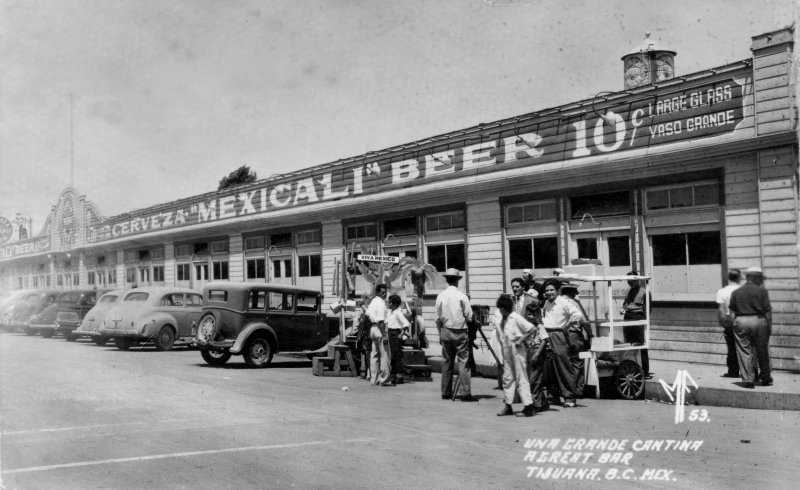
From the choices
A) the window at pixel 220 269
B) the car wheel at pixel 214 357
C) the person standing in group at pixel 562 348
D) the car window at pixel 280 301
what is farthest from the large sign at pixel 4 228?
the window at pixel 220 269

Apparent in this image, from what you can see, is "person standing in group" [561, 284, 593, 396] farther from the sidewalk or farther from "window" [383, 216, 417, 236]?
"window" [383, 216, 417, 236]

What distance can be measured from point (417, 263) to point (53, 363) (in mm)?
8723

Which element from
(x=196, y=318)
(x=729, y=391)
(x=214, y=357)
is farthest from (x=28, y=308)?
(x=729, y=391)

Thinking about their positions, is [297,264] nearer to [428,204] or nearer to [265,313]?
[428,204]

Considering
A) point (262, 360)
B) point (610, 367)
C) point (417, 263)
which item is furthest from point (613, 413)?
point (417, 263)

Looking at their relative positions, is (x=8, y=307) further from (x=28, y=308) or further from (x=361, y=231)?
(x=361, y=231)

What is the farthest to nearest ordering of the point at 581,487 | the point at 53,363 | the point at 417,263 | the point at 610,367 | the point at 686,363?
the point at 417,263
the point at 53,363
the point at 686,363
the point at 610,367
the point at 581,487

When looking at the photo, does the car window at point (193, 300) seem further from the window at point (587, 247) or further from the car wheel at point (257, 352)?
the window at point (587, 247)

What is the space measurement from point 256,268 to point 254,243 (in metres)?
1.02

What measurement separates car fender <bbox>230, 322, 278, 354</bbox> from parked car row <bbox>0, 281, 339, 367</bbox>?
0.02 meters

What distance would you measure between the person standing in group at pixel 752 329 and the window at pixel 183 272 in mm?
26287

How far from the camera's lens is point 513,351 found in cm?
905

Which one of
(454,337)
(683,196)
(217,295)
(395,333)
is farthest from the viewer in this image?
(217,295)

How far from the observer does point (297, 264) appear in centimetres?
2534
